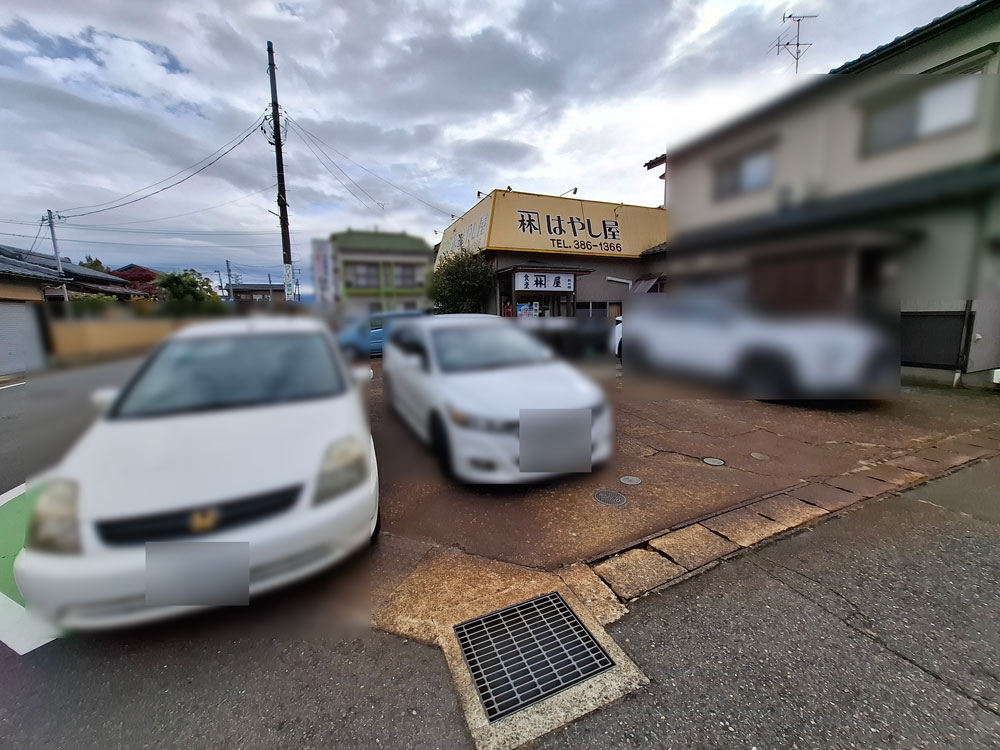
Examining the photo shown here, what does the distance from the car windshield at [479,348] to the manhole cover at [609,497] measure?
166 centimetres

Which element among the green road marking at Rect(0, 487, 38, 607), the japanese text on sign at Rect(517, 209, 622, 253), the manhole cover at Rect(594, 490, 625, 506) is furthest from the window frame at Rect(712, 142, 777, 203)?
the green road marking at Rect(0, 487, 38, 607)

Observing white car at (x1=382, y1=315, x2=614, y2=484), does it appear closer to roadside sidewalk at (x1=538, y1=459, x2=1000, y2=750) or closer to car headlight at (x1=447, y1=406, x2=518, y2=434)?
car headlight at (x1=447, y1=406, x2=518, y2=434)

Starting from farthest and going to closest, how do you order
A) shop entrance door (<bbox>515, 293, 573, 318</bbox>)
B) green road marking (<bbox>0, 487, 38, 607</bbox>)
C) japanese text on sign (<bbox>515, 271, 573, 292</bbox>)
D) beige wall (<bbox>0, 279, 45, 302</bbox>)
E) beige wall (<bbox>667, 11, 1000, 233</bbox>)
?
beige wall (<bbox>0, 279, 45, 302</bbox>) < japanese text on sign (<bbox>515, 271, 573, 292</bbox>) < shop entrance door (<bbox>515, 293, 573, 318</bbox>) < green road marking (<bbox>0, 487, 38, 607</bbox>) < beige wall (<bbox>667, 11, 1000, 233</bbox>)

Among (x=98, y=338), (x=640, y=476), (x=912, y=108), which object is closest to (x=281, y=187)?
(x=98, y=338)

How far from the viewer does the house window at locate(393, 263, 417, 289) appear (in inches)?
69.7

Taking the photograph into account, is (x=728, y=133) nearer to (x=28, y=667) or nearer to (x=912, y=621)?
(x=912, y=621)

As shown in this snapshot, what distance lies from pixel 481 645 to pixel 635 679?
2.47 feet

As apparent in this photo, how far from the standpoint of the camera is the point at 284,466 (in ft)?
4.95

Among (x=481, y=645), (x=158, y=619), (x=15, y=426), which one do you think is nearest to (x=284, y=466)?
(x=158, y=619)

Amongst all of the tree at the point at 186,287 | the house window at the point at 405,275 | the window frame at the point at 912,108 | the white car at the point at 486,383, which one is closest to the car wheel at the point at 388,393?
the white car at the point at 486,383

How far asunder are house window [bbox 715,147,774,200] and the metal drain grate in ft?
6.75

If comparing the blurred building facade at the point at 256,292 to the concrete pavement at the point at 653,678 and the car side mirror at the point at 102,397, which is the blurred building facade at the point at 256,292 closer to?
the car side mirror at the point at 102,397

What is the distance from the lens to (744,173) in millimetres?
974

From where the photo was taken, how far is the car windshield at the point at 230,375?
1.32 metres
